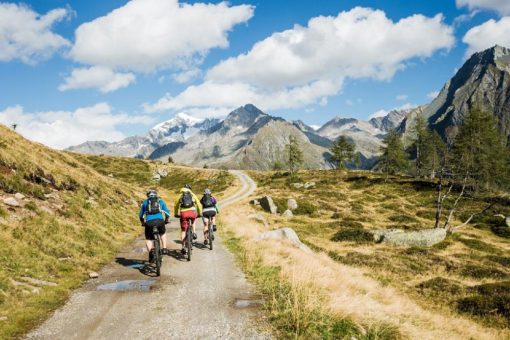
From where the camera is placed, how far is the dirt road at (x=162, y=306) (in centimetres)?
791

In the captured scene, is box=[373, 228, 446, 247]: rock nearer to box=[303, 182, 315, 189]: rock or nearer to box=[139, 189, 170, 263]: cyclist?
box=[139, 189, 170, 263]: cyclist

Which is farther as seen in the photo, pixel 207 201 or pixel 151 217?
pixel 207 201

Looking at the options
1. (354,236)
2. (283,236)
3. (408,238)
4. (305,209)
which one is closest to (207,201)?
(283,236)

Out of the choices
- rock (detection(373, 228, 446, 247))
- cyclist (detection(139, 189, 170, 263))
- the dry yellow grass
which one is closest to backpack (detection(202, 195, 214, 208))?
the dry yellow grass

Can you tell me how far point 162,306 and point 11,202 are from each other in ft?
34.3

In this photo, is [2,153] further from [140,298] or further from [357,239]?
[357,239]

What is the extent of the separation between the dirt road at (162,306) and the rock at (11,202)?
5.31m

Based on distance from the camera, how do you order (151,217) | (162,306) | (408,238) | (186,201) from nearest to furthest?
(162,306) → (151,217) → (186,201) → (408,238)

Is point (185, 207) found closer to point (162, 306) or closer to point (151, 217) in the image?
point (151, 217)

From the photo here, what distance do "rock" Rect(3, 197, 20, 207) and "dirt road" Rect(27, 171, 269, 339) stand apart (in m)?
5.31

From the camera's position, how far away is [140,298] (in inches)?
400

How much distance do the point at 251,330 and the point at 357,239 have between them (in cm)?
2589

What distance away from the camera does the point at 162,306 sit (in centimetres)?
951

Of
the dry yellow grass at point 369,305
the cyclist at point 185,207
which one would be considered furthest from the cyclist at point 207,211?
the cyclist at point 185,207
